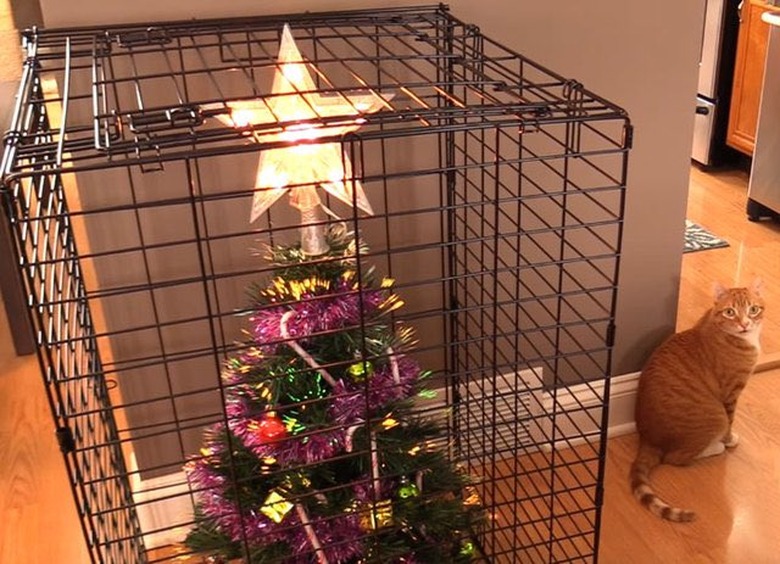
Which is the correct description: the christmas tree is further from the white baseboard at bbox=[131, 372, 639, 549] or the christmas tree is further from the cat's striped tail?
the cat's striped tail

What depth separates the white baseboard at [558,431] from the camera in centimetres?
168

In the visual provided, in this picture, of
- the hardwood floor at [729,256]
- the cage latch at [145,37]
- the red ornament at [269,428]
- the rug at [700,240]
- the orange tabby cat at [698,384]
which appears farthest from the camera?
the rug at [700,240]

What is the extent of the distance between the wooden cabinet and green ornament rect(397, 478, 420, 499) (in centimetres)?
242

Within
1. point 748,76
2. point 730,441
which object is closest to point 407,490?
point 730,441

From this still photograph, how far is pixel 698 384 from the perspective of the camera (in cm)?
189

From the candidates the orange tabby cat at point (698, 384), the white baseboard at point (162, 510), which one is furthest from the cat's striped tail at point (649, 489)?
the white baseboard at point (162, 510)

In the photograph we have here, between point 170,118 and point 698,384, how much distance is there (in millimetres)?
1331

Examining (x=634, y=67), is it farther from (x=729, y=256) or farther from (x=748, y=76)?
(x=748, y=76)

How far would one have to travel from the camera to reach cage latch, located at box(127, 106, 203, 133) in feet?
3.31

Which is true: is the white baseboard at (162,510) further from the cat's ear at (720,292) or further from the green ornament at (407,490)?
the cat's ear at (720,292)

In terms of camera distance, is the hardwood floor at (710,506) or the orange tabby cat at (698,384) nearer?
the hardwood floor at (710,506)

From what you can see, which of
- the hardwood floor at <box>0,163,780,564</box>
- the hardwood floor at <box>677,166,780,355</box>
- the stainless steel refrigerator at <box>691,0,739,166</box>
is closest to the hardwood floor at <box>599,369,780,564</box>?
the hardwood floor at <box>0,163,780,564</box>

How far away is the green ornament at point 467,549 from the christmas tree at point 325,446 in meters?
0.10

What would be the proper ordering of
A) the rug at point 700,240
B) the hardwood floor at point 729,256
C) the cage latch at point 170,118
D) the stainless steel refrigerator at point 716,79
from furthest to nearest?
the stainless steel refrigerator at point 716,79 < the rug at point 700,240 < the hardwood floor at point 729,256 < the cage latch at point 170,118
